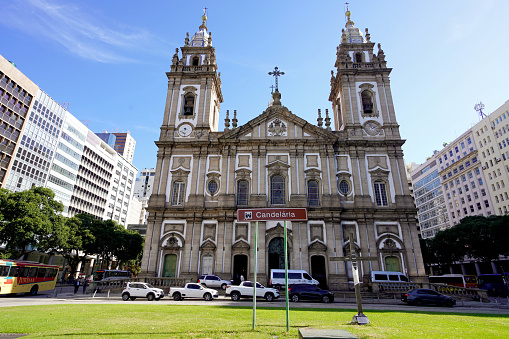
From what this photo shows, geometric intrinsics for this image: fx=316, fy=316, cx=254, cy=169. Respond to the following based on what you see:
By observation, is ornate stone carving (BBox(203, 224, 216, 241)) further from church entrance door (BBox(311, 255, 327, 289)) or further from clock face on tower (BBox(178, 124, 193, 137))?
clock face on tower (BBox(178, 124, 193, 137))

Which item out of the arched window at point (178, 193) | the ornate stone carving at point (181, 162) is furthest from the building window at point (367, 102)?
the arched window at point (178, 193)

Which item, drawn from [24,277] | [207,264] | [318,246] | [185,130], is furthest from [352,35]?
[24,277]

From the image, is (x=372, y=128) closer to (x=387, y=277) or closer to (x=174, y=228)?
(x=387, y=277)

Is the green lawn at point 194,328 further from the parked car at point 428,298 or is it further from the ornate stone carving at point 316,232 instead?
the ornate stone carving at point 316,232

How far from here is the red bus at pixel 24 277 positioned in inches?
872

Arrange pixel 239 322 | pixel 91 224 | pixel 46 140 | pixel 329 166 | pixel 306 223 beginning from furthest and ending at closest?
pixel 46 140 < pixel 91 224 < pixel 329 166 < pixel 306 223 < pixel 239 322

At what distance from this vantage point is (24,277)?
78.5 ft

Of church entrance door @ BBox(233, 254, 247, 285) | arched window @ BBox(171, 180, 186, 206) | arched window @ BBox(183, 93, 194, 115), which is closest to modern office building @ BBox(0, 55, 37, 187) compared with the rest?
arched window @ BBox(183, 93, 194, 115)

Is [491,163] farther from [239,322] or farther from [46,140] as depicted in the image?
[46,140]

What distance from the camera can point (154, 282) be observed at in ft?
87.1

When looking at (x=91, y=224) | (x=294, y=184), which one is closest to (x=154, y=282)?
(x=294, y=184)

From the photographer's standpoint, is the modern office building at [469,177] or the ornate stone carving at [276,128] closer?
the ornate stone carving at [276,128]

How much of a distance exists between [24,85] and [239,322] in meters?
52.7

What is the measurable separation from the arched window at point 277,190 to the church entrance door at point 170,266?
405 inches
